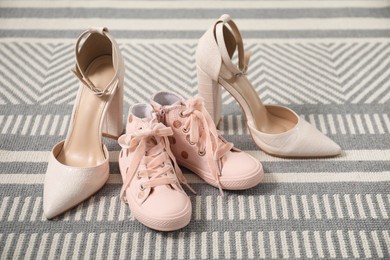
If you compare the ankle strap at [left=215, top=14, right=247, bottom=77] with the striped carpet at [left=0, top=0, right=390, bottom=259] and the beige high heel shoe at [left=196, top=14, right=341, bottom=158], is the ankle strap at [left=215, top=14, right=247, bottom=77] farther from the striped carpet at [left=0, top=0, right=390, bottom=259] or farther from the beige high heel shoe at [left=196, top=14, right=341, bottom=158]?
the striped carpet at [left=0, top=0, right=390, bottom=259]

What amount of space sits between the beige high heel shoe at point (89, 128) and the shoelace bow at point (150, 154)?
0.07m

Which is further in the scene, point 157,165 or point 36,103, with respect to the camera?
point 36,103

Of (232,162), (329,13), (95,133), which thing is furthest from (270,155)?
(329,13)

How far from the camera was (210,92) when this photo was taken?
42.1 inches

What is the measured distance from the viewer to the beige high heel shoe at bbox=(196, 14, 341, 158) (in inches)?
39.4

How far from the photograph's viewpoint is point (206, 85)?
3.50ft

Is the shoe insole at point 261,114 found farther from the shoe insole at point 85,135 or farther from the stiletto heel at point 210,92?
the shoe insole at point 85,135

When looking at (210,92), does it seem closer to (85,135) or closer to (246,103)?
(246,103)

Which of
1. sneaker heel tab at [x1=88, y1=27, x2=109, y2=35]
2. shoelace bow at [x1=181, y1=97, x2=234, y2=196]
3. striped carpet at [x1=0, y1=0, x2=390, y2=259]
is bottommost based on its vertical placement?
striped carpet at [x1=0, y1=0, x2=390, y2=259]

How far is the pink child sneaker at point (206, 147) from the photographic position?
93 cm

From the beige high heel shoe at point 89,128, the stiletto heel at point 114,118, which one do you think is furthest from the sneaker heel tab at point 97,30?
the stiletto heel at point 114,118

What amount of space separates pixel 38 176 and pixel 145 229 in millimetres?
298

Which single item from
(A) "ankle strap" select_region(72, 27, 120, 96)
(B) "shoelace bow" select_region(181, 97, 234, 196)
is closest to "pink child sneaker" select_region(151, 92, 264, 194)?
(B) "shoelace bow" select_region(181, 97, 234, 196)

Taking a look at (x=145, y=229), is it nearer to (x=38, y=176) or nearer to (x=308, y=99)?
(x=38, y=176)
